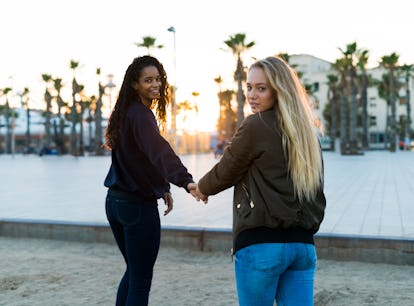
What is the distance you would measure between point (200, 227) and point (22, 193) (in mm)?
7462

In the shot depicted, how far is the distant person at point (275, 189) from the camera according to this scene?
216 centimetres

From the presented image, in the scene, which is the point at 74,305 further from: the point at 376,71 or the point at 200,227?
the point at 376,71

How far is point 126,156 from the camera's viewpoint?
2957 millimetres

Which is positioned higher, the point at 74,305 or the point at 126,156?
the point at 126,156

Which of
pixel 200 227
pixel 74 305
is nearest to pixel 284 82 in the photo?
pixel 74 305

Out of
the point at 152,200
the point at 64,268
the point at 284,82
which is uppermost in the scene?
the point at 284,82

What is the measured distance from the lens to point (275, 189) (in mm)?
2178

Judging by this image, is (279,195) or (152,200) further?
(152,200)

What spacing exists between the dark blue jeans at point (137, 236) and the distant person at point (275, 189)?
806 millimetres

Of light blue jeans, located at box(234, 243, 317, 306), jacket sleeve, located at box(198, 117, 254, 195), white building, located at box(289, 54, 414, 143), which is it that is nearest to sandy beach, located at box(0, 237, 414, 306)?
light blue jeans, located at box(234, 243, 317, 306)

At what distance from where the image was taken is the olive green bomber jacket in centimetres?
215

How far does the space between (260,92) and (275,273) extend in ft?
2.51

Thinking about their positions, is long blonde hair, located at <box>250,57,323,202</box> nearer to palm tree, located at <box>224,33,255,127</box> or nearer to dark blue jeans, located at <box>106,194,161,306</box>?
dark blue jeans, located at <box>106,194,161,306</box>

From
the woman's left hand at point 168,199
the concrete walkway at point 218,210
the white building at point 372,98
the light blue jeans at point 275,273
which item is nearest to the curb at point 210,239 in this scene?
the concrete walkway at point 218,210
